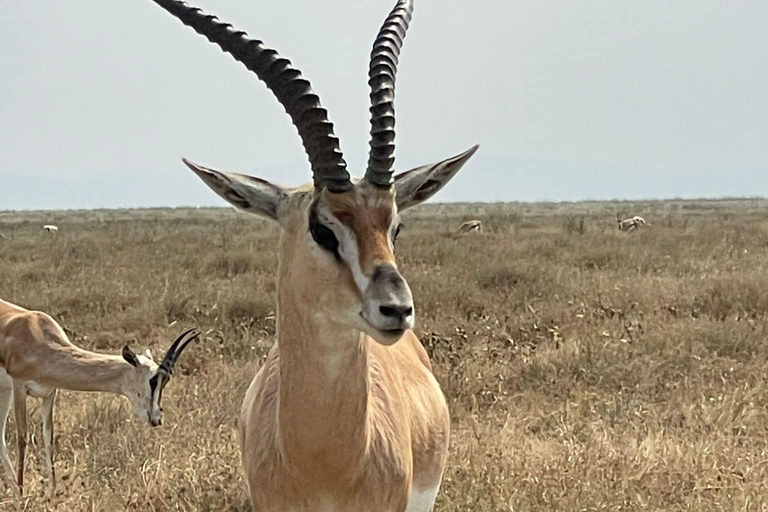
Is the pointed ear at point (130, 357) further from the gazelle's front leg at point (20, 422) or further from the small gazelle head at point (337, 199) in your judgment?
the small gazelle head at point (337, 199)

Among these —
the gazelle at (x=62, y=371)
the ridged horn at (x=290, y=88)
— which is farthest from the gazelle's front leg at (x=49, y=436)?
the ridged horn at (x=290, y=88)

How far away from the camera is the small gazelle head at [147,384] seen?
23.7ft

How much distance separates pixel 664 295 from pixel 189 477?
7.82 metres

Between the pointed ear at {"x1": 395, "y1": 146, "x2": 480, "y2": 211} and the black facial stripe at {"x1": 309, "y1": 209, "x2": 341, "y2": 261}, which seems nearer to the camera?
the black facial stripe at {"x1": 309, "y1": 209, "x2": 341, "y2": 261}

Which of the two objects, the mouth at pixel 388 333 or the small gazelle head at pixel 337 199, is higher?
the small gazelle head at pixel 337 199

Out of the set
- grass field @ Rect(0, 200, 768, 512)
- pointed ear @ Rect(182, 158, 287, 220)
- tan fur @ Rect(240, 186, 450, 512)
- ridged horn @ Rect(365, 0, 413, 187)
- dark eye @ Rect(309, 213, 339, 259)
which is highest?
ridged horn @ Rect(365, 0, 413, 187)

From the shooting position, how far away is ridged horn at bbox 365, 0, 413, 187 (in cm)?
321

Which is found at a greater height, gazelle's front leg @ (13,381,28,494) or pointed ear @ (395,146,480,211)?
pointed ear @ (395,146,480,211)

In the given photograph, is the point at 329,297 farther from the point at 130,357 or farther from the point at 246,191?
the point at 130,357

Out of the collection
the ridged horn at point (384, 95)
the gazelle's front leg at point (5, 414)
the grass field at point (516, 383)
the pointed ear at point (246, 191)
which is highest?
the ridged horn at point (384, 95)

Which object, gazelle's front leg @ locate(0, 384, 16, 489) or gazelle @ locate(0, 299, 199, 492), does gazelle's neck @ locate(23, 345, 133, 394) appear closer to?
gazelle @ locate(0, 299, 199, 492)

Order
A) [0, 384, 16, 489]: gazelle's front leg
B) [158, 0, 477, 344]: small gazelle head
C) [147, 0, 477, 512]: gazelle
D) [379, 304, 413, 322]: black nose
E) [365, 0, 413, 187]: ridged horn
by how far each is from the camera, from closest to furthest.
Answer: [379, 304, 413, 322]: black nose → [158, 0, 477, 344]: small gazelle head → [147, 0, 477, 512]: gazelle → [365, 0, 413, 187]: ridged horn → [0, 384, 16, 489]: gazelle's front leg

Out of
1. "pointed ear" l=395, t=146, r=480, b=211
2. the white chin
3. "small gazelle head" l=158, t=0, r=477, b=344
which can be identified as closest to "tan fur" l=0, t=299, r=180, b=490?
"small gazelle head" l=158, t=0, r=477, b=344

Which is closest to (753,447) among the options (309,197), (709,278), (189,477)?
(189,477)
